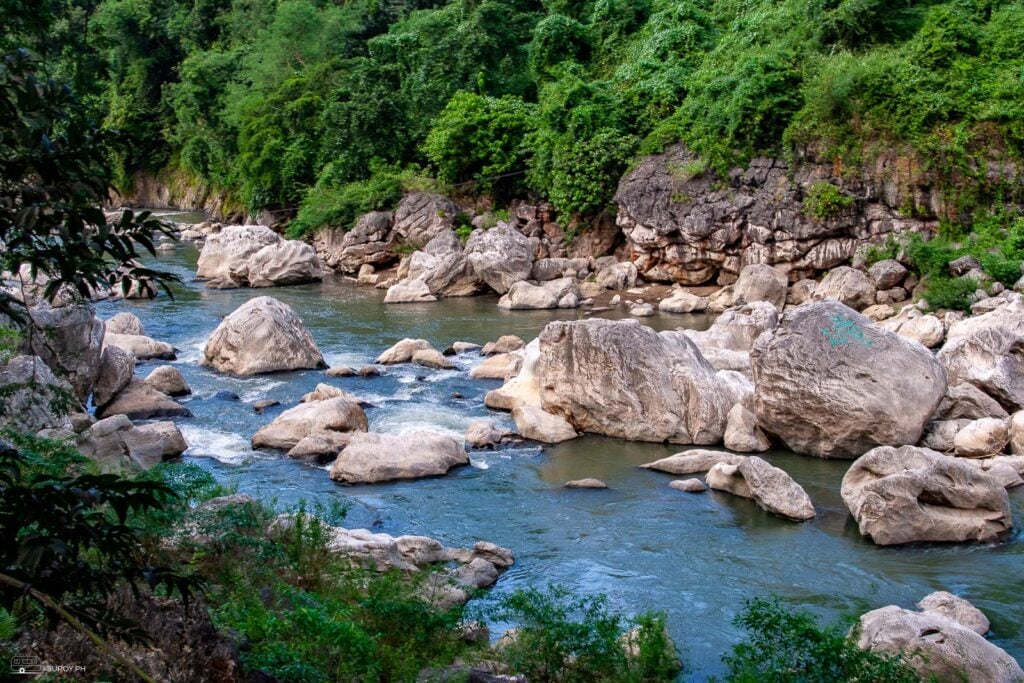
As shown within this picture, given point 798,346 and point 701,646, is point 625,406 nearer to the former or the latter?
point 798,346

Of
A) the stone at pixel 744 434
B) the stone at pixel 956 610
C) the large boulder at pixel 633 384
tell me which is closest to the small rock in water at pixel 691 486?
the stone at pixel 744 434

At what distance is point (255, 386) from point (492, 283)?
37.9 feet

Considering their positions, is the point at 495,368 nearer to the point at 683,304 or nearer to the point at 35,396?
the point at 683,304

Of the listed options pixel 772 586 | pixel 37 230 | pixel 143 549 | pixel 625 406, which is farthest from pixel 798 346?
pixel 37 230

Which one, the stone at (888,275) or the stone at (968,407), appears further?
the stone at (888,275)

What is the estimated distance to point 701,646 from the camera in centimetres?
816

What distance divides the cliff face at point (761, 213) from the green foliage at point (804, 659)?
20009mm

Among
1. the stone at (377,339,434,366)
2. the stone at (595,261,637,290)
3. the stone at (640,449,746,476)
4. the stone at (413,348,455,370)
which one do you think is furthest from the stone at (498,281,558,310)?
the stone at (640,449,746,476)

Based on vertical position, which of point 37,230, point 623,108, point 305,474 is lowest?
point 305,474

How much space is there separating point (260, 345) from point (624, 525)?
31.7 feet

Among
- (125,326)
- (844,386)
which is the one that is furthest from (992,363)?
(125,326)

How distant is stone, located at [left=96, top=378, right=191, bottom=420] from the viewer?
592 inches

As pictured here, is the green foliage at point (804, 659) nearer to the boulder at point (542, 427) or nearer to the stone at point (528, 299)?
the boulder at point (542, 427)

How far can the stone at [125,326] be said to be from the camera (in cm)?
2016
